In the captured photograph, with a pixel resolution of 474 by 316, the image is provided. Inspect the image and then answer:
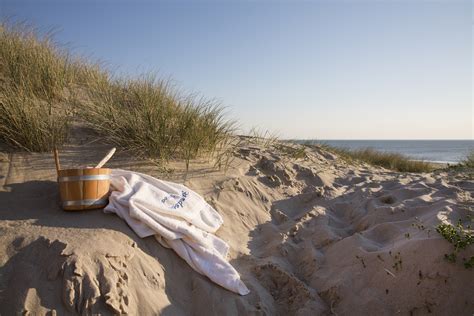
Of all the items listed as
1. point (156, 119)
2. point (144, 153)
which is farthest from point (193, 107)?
point (144, 153)

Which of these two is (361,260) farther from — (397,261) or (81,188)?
(81,188)

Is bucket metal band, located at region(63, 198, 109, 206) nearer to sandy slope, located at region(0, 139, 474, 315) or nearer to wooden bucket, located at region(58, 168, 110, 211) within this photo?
wooden bucket, located at region(58, 168, 110, 211)

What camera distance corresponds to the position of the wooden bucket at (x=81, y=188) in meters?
2.84

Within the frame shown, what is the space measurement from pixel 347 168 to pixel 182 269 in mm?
4365

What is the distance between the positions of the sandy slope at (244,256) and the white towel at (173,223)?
83 mm

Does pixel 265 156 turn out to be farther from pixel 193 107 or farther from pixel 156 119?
pixel 156 119

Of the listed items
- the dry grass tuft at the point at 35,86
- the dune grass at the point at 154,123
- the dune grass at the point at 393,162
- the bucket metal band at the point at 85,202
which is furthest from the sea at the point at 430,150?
the bucket metal band at the point at 85,202

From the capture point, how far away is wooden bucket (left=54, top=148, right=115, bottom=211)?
284 cm

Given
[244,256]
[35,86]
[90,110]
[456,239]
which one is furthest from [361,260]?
[35,86]

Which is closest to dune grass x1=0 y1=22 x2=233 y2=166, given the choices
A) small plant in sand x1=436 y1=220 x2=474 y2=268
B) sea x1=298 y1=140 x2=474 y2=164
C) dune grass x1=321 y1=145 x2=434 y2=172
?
small plant in sand x1=436 y1=220 x2=474 y2=268

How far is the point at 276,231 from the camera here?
3.90 m

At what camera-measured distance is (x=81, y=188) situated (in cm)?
288

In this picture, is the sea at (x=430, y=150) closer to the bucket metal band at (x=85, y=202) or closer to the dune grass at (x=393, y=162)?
the dune grass at (x=393, y=162)

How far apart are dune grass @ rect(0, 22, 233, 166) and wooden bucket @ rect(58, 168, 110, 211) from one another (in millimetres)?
1214
